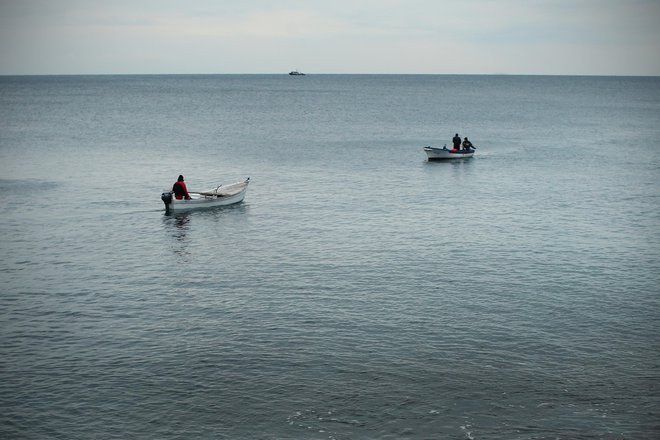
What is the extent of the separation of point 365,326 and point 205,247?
15.5m

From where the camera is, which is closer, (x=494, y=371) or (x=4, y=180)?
(x=494, y=371)

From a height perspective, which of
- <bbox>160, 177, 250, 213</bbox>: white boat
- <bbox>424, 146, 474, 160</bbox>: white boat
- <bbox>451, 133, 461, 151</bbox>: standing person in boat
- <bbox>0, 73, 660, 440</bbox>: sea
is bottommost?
<bbox>0, 73, 660, 440</bbox>: sea

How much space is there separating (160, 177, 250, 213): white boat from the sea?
33.3 inches

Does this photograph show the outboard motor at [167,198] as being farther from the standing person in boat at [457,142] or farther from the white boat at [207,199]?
the standing person in boat at [457,142]

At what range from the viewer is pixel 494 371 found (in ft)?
73.2

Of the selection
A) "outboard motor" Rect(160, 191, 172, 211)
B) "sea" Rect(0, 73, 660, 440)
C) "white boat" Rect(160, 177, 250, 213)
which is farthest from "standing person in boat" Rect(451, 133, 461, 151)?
"outboard motor" Rect(160, 191, 172, 211)

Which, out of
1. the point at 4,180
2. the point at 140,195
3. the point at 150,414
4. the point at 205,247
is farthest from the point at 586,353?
the point at 4,180

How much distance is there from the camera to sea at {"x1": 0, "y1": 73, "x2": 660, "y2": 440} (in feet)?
65.5

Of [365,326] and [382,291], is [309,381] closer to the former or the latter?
[365,326]

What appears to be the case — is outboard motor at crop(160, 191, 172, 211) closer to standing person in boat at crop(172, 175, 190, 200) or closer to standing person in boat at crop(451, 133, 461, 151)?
standing person in boat at crop(172, 175, 190, 200)

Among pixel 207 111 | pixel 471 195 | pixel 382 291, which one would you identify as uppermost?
pixel 207 111

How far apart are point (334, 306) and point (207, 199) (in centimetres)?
2217

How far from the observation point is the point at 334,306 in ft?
93.2

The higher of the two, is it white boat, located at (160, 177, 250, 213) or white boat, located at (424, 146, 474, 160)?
white boat, located at (424, 146, 474, 160)
